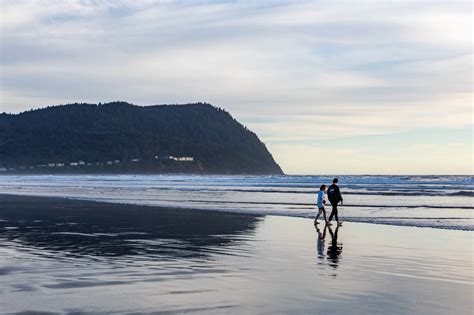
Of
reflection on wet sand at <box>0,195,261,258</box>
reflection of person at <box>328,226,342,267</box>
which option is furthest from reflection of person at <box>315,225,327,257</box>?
reflection on wet sand at <box>0,195,261,258</box>

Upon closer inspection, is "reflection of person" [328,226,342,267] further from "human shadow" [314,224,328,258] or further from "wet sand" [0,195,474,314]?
"human shadow" [314,224,328,258]

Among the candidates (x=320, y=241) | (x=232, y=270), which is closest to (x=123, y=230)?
(x=320, y=241)

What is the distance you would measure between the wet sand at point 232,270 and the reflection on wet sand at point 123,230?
0.16ft

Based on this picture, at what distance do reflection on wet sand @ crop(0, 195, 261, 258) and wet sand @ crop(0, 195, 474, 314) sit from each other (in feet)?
0.16

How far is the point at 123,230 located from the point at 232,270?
8.66 metres

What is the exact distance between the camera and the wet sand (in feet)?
30.0

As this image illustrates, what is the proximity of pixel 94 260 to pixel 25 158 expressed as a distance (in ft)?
643

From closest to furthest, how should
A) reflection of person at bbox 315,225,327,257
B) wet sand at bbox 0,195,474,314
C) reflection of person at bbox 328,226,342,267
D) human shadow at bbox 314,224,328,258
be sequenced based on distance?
wet sand at bbox 0,195,474,314
reflection of person at bbox 328,226,342,267
human shadow at bbox 314,224,328,258
reflection of person at bbox 315,225,327,257

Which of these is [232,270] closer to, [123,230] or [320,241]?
[320,241]

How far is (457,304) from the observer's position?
30.7ft

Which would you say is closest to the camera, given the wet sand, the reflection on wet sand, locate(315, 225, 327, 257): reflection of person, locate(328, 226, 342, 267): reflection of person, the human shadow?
the wet sand

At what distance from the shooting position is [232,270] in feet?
39.8

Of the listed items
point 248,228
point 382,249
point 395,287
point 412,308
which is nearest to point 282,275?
point 395,287

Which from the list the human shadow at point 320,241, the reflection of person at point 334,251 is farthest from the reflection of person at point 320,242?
the reflection of person at point 334,251
